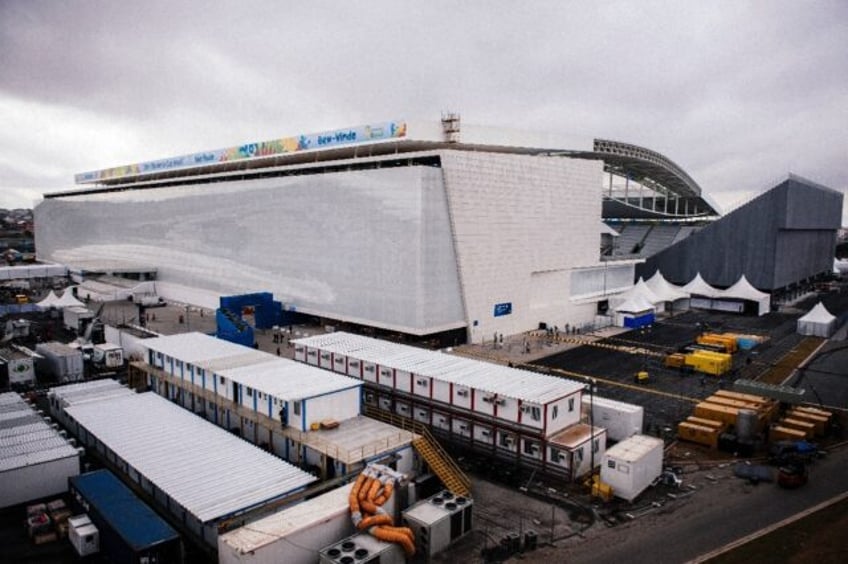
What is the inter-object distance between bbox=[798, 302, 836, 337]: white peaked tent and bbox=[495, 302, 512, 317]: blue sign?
94.3 feet

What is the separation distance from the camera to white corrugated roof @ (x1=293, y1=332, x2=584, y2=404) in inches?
1019

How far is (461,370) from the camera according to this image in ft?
95.9

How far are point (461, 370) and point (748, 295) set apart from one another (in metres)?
52.1

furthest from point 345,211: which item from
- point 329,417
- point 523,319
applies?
point 329,417

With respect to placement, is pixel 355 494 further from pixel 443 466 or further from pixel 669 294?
pixel 669 294

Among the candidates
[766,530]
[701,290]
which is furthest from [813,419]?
[701,290]

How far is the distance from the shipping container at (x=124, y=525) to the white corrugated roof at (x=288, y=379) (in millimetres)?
7028

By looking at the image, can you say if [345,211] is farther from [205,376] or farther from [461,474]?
[461,474]

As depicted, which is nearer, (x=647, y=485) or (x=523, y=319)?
(x=647, y=485)

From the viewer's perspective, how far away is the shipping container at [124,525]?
674 inches

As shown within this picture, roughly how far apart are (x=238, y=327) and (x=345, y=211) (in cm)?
1344

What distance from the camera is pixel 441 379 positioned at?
27.6 m

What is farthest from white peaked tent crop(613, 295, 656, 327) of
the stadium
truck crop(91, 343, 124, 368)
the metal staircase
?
truck crop(91, 343, 124, 368)

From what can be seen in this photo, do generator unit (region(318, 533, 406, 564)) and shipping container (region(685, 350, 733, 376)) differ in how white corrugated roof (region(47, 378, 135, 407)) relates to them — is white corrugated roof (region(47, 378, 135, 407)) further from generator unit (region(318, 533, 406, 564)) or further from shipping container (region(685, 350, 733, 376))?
shipping container (region(685, 350, 733, 376))
